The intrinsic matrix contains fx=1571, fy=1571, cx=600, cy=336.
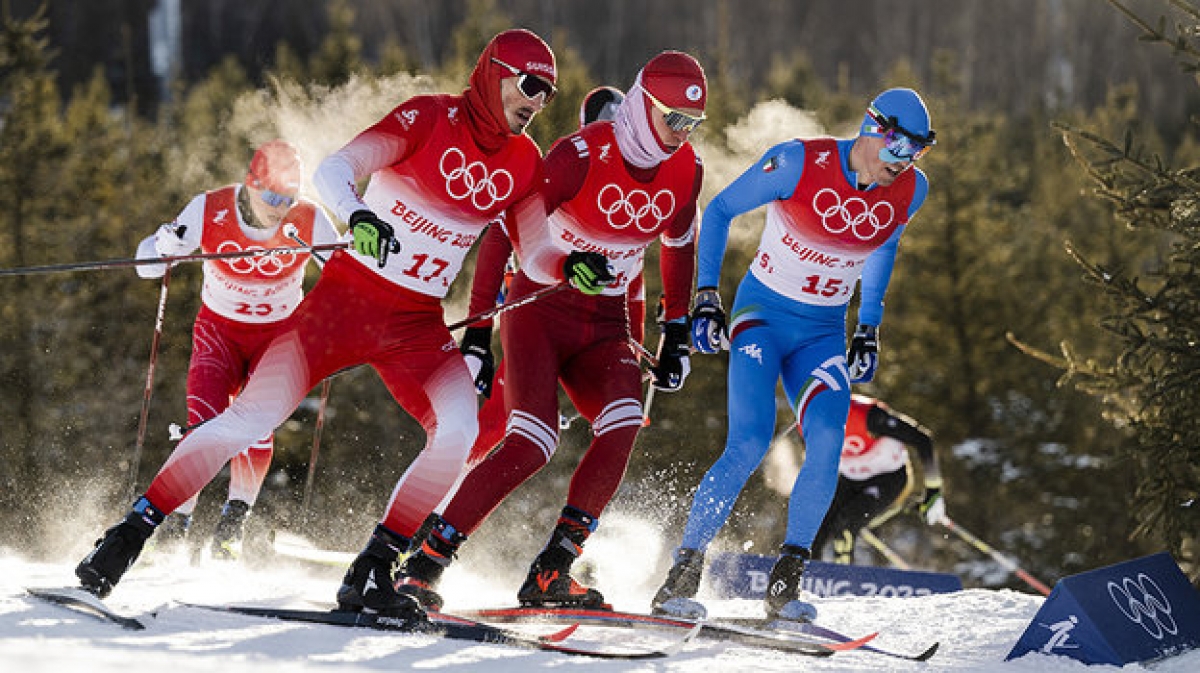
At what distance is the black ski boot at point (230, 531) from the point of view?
725 centimetres

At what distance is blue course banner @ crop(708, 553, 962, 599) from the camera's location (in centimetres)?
851

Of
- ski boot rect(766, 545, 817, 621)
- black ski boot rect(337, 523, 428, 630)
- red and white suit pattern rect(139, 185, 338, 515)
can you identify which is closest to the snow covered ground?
black ski boot rect(337, 523, 428, 630)

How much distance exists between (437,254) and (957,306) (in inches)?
660

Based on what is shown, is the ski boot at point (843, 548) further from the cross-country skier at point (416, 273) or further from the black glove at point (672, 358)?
the cross-country skier at point (416, 273)

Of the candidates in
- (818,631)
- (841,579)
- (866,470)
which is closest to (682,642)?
(818,631)

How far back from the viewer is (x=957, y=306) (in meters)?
21.3

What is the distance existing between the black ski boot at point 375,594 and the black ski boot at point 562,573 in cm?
75

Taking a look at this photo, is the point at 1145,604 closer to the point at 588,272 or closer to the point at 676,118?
the point at 588,272

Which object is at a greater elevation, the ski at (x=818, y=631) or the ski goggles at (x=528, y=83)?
the ski goggles at (x=528, y=83)

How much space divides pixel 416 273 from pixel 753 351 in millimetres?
1521

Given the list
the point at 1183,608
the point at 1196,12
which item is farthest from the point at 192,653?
Result: the point at 1196,12

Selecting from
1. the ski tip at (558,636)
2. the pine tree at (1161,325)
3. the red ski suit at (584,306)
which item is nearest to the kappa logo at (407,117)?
the red ski suit at (584,306)

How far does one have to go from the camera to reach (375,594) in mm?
5055

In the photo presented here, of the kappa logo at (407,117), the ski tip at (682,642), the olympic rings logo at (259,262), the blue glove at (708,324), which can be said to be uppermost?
the kappa logo at (407,117)
